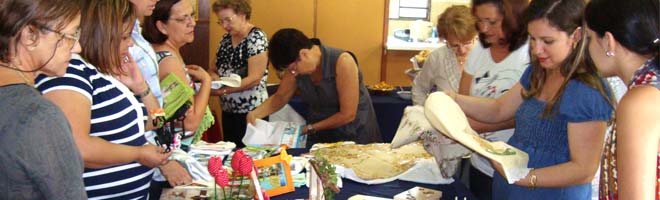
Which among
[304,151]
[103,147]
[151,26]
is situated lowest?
[304,151]

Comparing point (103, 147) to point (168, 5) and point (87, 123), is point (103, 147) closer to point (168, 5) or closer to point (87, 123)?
point (87, 123)

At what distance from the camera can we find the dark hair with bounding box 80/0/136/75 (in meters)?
1.52

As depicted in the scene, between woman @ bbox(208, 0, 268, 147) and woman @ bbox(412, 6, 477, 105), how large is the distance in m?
0.95

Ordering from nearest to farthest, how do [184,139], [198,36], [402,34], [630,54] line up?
1. [630,54]
2. [184,139]
3. [198,36]
4. [402,34]

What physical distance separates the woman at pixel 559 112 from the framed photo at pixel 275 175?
26.6 inches

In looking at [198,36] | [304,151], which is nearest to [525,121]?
[304,151]

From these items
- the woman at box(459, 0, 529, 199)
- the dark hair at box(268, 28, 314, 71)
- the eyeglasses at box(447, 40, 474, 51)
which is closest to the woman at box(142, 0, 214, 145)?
the dark hair at box(268, 28, 314, 71)

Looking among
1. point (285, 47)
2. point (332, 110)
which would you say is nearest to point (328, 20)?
point (332, 110)

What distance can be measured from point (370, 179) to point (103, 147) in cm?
93

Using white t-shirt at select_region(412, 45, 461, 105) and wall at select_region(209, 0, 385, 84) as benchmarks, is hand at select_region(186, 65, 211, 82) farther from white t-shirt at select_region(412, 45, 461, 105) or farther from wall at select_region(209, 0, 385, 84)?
wall at select_region(209, 0, 385, 84)

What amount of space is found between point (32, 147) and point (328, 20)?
4907 millimetres

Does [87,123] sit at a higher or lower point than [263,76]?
higher

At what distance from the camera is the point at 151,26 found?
2.33m

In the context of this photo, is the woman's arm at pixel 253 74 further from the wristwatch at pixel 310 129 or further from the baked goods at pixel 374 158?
the baked goods at pixel 374 158
